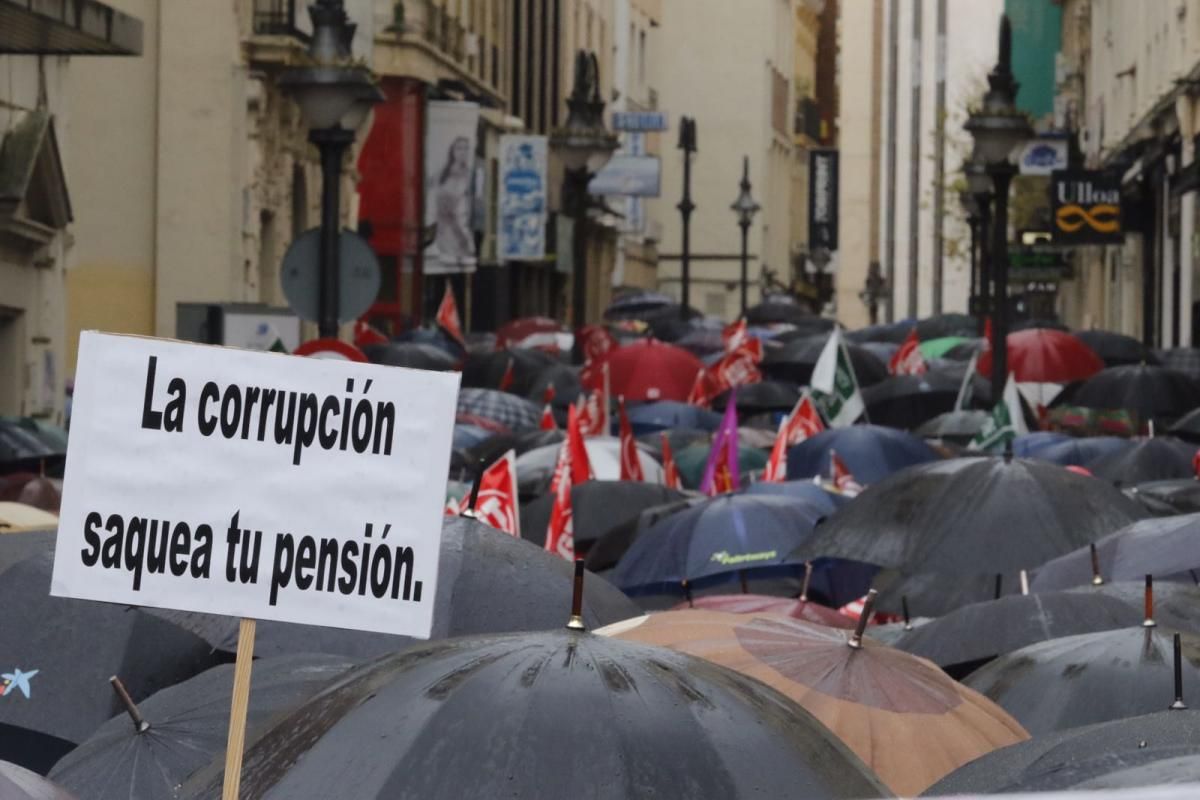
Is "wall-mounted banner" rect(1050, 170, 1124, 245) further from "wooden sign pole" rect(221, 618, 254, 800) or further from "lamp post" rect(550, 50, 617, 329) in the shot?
"wooden sign pole" rect(221, 618, 254, 800)

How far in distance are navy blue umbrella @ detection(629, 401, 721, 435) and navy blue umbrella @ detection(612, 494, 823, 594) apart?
1004cm

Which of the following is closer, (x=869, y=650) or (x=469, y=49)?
(x=869, y=650)

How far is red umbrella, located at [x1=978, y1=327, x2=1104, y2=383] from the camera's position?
1032 inches

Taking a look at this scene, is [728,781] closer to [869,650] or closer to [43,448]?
[869,650]

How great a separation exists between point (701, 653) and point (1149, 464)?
9.26 meters

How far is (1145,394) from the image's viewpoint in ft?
70.2

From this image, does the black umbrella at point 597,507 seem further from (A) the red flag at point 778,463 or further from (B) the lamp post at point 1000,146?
(B) the lamp post at point 1000,146

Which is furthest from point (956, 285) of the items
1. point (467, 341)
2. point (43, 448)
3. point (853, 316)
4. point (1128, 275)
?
point (43, 448)

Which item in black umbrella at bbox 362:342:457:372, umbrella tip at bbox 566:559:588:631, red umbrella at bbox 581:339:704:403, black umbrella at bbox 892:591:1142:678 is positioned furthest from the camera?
red umbrella at bbox 581:339:704:403

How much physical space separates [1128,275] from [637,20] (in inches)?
1367

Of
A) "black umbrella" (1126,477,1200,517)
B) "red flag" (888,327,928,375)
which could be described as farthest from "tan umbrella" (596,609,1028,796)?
"red flag" (888,327,928,375)

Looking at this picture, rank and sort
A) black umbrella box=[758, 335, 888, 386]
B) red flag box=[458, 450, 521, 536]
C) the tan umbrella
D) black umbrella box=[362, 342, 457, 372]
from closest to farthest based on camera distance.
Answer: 1. the tan umbrella
2. red flag box=[458, 450, 521, 536]
3. black umbrella box=[362, 342, 457, 372]
4. black umbrella box=[758, 335, 888, 386]

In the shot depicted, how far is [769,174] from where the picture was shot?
3952 inches

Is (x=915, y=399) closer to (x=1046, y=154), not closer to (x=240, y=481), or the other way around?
(x=1046, y=154)
